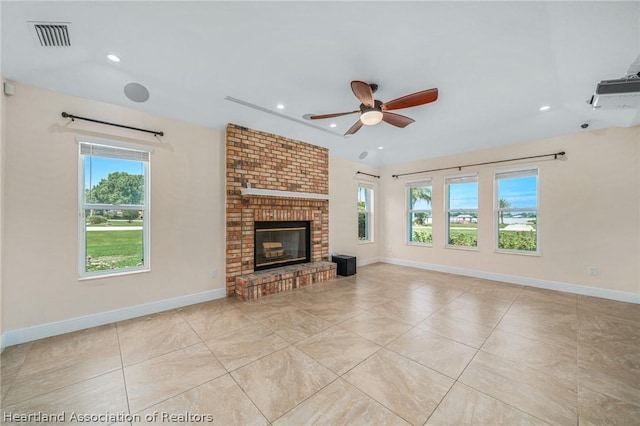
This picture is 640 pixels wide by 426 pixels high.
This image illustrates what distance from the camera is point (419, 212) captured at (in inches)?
248

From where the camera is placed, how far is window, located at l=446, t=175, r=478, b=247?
5.41m

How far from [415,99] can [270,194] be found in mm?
2680

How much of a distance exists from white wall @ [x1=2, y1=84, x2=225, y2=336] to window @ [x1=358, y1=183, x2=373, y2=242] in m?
4.13

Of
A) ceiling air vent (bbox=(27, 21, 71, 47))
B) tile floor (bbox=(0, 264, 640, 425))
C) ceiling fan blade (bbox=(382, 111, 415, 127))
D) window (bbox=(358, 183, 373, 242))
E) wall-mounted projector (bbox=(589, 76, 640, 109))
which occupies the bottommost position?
tile floor (bbox=(0, 264, 640, 425))

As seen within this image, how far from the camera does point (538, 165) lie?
15.0 feet

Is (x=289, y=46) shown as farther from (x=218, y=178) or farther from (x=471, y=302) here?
(x=471, y=302)

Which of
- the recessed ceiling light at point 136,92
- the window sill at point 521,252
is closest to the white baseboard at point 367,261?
the window sill at point 521,252

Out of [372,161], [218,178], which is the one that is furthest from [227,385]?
[372,161]

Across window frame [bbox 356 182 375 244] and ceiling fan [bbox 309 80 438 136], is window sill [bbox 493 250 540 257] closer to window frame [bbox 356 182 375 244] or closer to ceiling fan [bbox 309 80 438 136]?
window frame [bbox 356 182 375 244]

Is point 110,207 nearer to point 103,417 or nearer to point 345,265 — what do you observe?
point 103,417

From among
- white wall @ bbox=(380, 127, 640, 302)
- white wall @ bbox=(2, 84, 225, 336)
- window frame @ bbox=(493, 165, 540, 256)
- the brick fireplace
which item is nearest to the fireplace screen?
the brick fireplace

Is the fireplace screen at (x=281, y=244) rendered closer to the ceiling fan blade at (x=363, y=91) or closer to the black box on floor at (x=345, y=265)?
the black box on floor at (x=345, y=265)

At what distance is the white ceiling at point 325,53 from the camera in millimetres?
1972

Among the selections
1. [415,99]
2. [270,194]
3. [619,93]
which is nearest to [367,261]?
[270,194]
